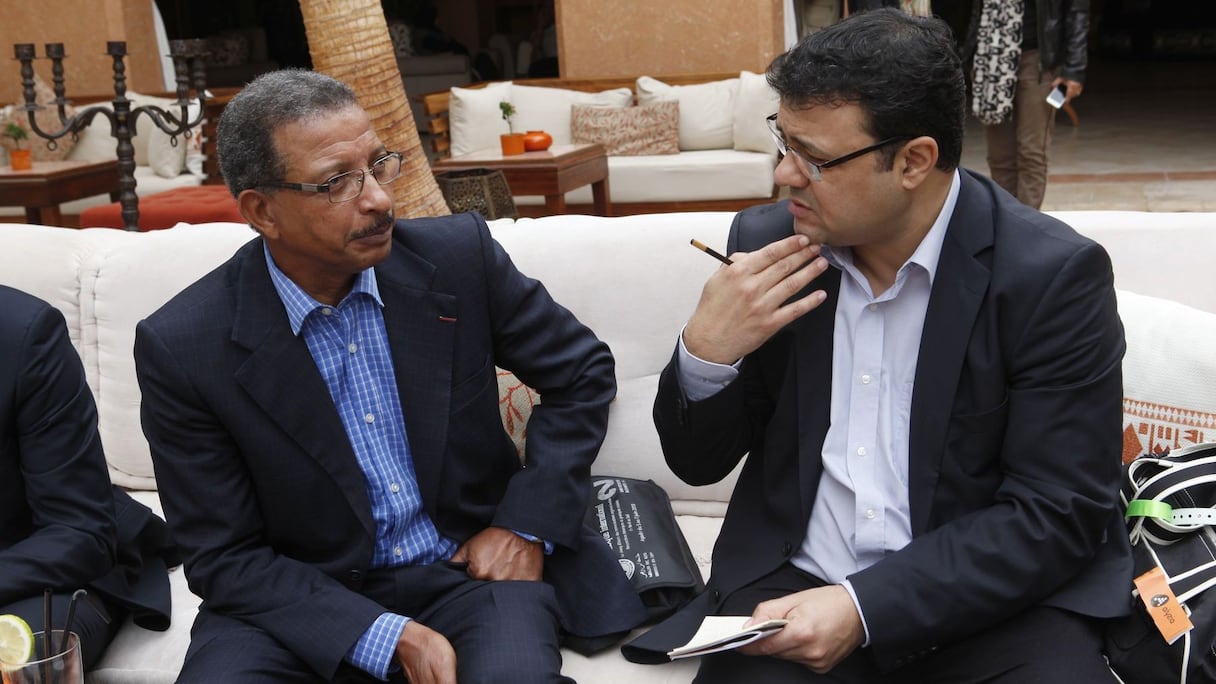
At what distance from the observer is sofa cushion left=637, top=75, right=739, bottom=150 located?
27.5 feet

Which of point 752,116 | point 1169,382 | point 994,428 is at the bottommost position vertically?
point 752,116

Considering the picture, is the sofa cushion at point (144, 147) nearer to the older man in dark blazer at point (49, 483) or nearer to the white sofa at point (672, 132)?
the white sofa at point (672, 132)

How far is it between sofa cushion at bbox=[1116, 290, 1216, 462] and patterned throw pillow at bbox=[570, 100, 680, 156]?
6.08 metres

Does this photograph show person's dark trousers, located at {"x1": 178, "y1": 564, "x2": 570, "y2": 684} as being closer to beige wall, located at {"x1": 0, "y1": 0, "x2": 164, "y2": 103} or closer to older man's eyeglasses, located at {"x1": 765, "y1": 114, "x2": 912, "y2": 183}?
older man's eyeglasses, located at {"x1": 765, "y1": 114, "x2": 912, "y2": 183}

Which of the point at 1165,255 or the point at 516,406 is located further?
the point at 516,406

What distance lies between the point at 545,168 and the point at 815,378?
16.3 feet

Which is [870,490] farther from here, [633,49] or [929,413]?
[633,49]

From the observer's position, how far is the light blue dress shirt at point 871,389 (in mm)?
2002

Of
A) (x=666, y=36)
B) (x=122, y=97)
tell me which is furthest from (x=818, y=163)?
(x=666, y=36)

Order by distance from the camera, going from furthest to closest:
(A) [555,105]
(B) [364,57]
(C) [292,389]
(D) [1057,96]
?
(A) [555,105] → (D) [1057,96] → (B) [364,57] → (C) [292,389]

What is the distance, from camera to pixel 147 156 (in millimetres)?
8719

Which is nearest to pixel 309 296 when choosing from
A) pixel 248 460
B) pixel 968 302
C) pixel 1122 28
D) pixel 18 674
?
pixel 248 460

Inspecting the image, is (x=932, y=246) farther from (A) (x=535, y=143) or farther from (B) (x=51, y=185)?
(B) (x=51, y=185)

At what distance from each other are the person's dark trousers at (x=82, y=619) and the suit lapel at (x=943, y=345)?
153cm
